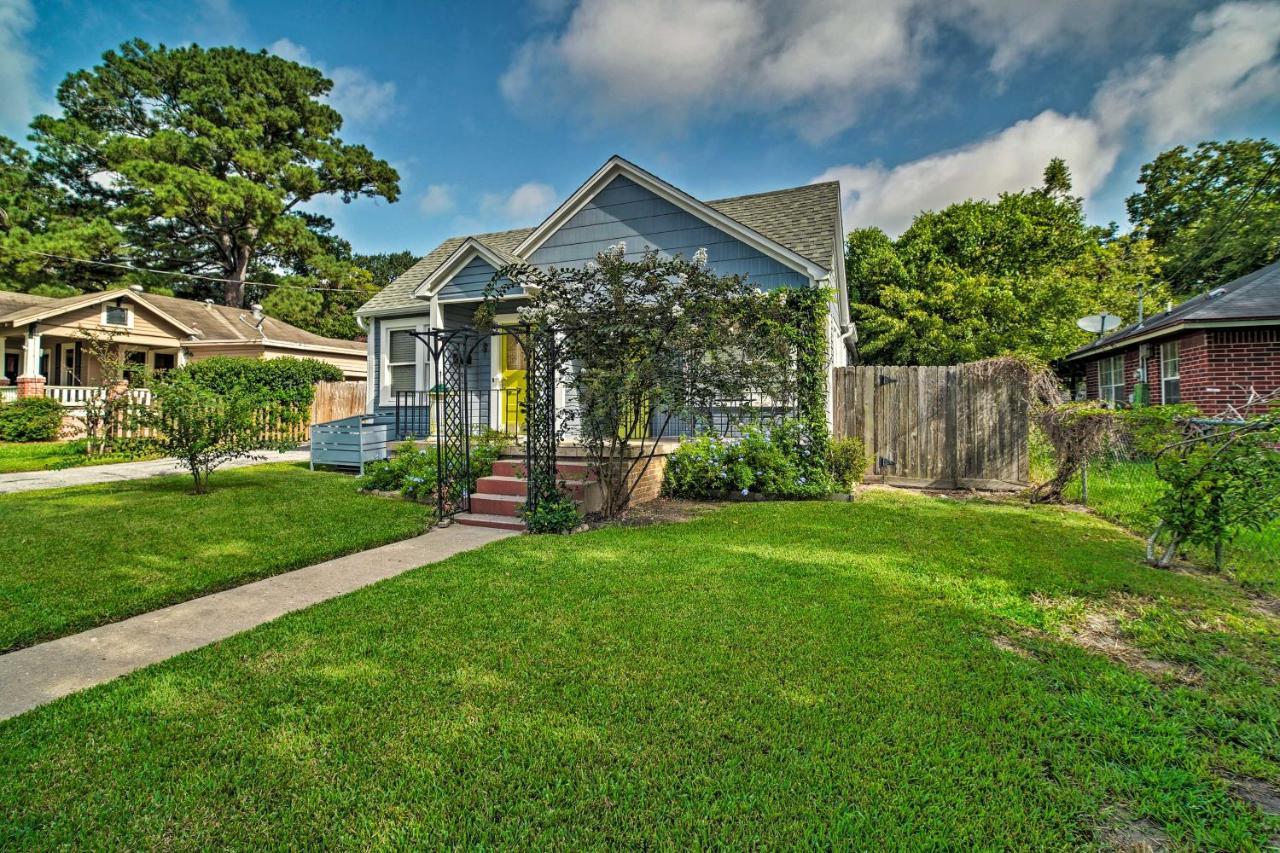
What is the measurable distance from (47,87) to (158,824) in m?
35.6

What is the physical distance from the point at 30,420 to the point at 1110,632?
68.4 ft

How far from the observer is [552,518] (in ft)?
20.7

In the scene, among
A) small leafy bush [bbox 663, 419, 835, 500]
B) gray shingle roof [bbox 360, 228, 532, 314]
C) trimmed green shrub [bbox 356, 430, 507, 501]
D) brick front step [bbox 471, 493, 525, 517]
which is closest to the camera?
brick front step [bbox 471, 493, 525, 517]

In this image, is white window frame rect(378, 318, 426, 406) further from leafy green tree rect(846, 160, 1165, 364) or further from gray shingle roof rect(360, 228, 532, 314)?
leafy green tree rect(846, 160, 1165, 364)

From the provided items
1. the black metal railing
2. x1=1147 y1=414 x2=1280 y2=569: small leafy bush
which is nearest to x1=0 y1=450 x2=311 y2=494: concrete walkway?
the black metal railing

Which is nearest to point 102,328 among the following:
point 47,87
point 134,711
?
point 47,87

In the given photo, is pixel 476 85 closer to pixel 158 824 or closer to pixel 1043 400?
pixel 1043 400

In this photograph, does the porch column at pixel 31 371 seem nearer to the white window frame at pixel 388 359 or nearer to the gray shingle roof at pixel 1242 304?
the white window frame at pixel 388 359

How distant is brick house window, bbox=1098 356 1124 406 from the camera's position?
1554cm

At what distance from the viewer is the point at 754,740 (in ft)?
7.75

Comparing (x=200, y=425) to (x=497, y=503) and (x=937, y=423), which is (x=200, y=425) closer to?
(x=497, y=503)

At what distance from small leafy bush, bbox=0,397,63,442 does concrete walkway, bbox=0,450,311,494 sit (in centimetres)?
472

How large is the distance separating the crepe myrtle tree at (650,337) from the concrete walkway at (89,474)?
5.97 m

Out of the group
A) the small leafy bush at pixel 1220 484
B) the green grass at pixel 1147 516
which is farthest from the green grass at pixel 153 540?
the green grass at pixel 1147 516
